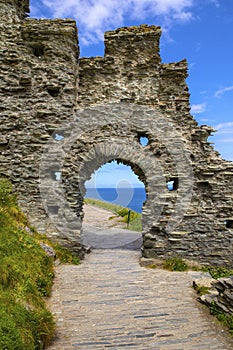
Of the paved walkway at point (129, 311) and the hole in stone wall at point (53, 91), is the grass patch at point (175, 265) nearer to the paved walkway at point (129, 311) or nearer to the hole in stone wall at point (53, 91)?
the paved walkway at point (129, 311)

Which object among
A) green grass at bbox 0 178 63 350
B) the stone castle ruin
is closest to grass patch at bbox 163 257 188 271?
the stone castle ruin

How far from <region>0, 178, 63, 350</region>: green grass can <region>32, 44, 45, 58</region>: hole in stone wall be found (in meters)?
5.59

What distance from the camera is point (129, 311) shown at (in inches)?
246

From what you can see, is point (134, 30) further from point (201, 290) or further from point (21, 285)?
point (21, 285)

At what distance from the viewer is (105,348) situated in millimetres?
4902

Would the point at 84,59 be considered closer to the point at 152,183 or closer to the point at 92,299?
the point at 152,183

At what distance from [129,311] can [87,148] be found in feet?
19.8

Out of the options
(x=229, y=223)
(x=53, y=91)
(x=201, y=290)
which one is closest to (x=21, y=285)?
(x=201, y=290)

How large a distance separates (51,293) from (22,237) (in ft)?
6.36

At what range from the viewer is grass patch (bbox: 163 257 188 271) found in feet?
30.3

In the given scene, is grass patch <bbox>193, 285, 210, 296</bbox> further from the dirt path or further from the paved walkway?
the dirt path

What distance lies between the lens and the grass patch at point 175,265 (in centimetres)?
923

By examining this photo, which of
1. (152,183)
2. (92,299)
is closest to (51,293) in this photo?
(92,299)

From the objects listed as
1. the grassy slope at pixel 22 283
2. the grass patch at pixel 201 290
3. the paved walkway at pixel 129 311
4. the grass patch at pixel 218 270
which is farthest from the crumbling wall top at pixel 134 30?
the grass patch at pixel 201 290
